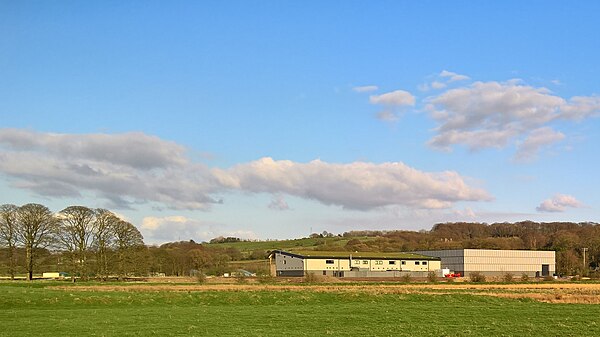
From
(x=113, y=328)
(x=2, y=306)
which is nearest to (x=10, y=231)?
(x=2, y=306)

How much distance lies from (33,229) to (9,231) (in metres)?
3.37

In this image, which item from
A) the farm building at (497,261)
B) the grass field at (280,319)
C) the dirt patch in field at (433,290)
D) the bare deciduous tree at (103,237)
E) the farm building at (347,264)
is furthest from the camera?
the farm building at (497,261)

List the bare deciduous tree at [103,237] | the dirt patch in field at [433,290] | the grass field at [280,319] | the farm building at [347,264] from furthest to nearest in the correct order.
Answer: the farm building at [347,264] < the bare deciduous tree at [103,237] < the dirt patch in field at [433,290] < the grass field at [280,319]

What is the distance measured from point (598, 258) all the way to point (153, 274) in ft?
374

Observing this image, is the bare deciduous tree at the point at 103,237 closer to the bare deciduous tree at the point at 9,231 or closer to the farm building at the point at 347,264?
the bare deciduous tree at the point at 9,231

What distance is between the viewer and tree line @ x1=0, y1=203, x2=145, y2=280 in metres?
93.4

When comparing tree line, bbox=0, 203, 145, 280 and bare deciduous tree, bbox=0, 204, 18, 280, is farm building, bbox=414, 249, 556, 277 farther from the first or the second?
bare deciduous tree, bbox=0, 204, 18, 280

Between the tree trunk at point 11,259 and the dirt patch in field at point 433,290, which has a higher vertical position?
the tree trunk at point 11,259

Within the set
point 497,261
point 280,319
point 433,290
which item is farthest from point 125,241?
point 497,261

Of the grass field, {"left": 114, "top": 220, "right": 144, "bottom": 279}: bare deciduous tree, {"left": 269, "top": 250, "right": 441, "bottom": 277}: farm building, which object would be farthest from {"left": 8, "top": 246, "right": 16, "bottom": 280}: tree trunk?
{"left": 269, "top": 250, "right": 441, "bottom": 277}: farm building

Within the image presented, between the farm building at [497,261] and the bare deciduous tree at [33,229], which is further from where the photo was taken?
the farm building at [497,261]

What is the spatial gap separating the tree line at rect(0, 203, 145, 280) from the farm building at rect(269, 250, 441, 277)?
35685 mm

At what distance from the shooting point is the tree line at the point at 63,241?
93.4 meters

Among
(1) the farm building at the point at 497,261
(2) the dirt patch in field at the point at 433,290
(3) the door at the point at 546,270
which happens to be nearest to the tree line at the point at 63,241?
(2) the dirt patch in field at the point at 433,290
